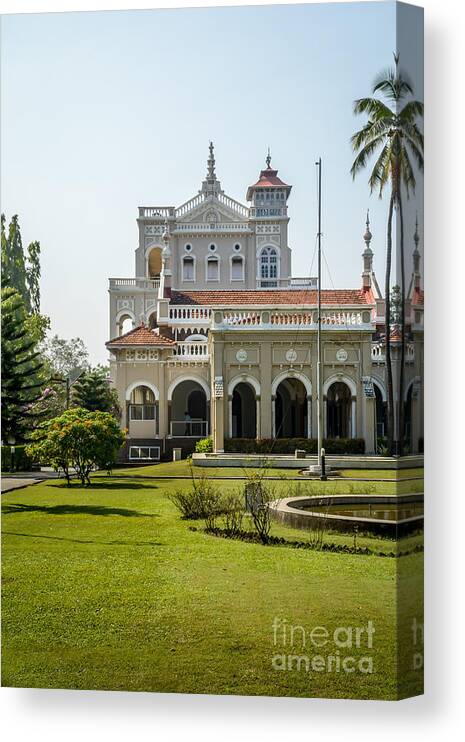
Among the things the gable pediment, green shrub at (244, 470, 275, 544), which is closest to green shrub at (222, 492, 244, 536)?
green shrub at (244, 470, 275, 544)

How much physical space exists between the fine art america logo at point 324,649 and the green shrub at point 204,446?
1742mm

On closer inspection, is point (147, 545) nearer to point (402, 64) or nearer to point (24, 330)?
point (24, 330)

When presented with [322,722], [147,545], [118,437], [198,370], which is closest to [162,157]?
[198,370]

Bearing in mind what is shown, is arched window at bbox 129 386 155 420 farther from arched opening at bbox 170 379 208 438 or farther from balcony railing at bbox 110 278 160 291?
balcony railing at bbox 110 278 160 291

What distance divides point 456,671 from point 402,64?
175 inches

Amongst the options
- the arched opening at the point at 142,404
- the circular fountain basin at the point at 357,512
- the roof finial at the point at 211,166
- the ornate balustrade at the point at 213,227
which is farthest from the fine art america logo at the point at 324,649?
the roof finial at the point at 211,166

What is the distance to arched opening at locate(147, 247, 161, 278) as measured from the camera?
9.04 metres

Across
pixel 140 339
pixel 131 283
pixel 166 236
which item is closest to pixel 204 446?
pixel 140 339

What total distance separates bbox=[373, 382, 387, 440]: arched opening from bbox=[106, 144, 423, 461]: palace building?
0.02 meters

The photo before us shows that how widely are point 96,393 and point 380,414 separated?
8.23 feet

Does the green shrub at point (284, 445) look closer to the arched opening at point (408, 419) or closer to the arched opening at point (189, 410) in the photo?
the arched opening at point (189, 410)

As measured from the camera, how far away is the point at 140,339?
30.0ft

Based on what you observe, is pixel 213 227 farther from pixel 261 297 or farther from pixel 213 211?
pixel 261 297

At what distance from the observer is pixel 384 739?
25.0 feet
